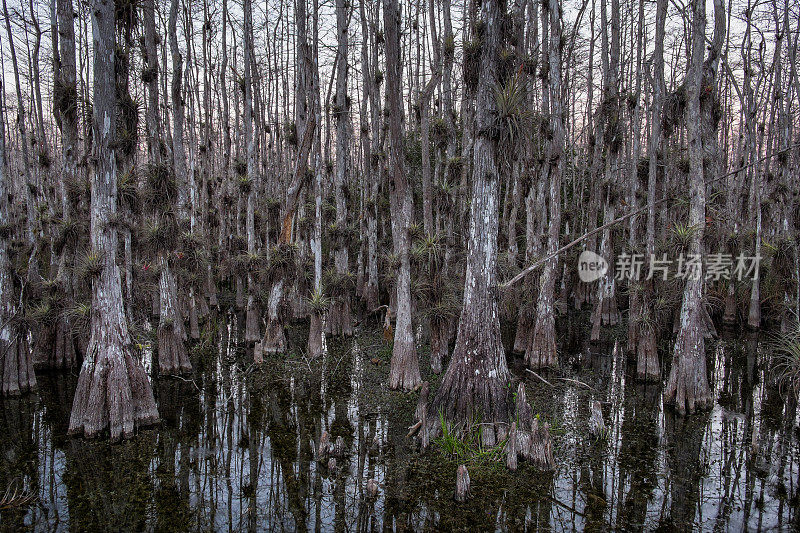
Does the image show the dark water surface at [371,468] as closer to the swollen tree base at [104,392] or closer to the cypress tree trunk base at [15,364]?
the swollen tree base at [104,392]

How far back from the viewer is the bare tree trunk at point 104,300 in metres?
A: 6.93

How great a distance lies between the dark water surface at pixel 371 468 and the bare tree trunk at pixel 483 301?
2.57 ft

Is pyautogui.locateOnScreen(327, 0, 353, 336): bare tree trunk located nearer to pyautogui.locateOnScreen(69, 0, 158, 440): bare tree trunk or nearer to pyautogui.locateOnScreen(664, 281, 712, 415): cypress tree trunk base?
pyautogui.locateOnScreen(69, 0, 158, 440): bare tree trunk

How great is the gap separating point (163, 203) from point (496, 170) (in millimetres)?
6409

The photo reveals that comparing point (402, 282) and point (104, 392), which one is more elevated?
point (402, 282)

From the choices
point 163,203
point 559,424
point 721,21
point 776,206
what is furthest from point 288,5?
point 776,206

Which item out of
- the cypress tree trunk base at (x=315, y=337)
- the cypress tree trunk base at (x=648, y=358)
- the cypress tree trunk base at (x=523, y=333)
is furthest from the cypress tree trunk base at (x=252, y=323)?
the cypress tree trunk base at (x=648, y=358)

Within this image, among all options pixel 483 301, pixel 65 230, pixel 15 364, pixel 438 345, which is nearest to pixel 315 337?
pixel 438 345

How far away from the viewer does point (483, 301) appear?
23.7ft

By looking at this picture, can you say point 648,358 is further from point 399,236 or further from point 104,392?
point 104,392

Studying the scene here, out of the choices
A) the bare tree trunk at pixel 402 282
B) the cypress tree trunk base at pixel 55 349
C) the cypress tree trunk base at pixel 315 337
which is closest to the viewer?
the bare tree trunk at pixel 402 282

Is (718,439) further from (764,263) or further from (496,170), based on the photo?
(764,263)

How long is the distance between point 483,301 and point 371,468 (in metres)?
2.83

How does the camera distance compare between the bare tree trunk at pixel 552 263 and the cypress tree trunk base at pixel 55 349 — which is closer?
the cypress tree trunk base at pixel 55 349
